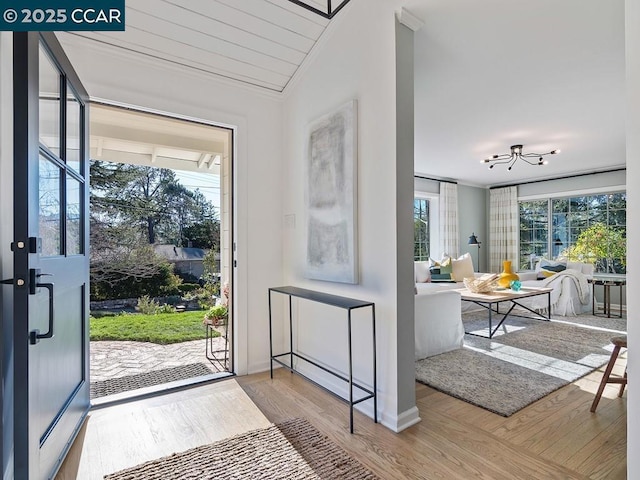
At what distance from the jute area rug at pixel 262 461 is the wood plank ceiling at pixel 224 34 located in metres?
2.57

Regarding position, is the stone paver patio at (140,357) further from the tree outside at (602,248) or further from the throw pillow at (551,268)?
the tree outside at (602,248)

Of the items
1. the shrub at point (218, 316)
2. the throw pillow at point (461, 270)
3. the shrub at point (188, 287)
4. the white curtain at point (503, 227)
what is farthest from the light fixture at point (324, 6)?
the white curtain at point (503, 227)

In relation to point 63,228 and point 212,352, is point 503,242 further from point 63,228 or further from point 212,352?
point 63,228

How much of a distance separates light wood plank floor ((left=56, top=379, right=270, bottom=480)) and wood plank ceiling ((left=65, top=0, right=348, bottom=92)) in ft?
8.01

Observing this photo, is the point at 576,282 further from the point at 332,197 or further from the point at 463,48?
the point at 332,197

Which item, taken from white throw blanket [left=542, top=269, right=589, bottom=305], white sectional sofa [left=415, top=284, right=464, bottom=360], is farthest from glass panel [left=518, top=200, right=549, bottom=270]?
white sectional sofa [left=415, top=284, right=464, bottom=360]

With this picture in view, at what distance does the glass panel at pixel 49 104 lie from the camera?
5.03 feet

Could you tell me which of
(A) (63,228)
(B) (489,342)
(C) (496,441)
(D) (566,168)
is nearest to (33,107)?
(A) (63,228)

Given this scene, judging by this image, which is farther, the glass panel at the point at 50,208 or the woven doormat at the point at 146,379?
the woven doormat at the point at 146,379

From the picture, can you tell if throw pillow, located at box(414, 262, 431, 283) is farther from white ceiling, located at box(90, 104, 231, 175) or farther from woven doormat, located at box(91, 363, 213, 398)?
woven doormat, located at box(91, 363, 213, 398)

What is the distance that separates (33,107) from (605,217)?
7.76 m

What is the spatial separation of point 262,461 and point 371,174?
172 cm

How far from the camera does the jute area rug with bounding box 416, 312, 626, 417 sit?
2.51 m

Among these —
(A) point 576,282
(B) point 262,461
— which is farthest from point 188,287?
(A) point 576,282
